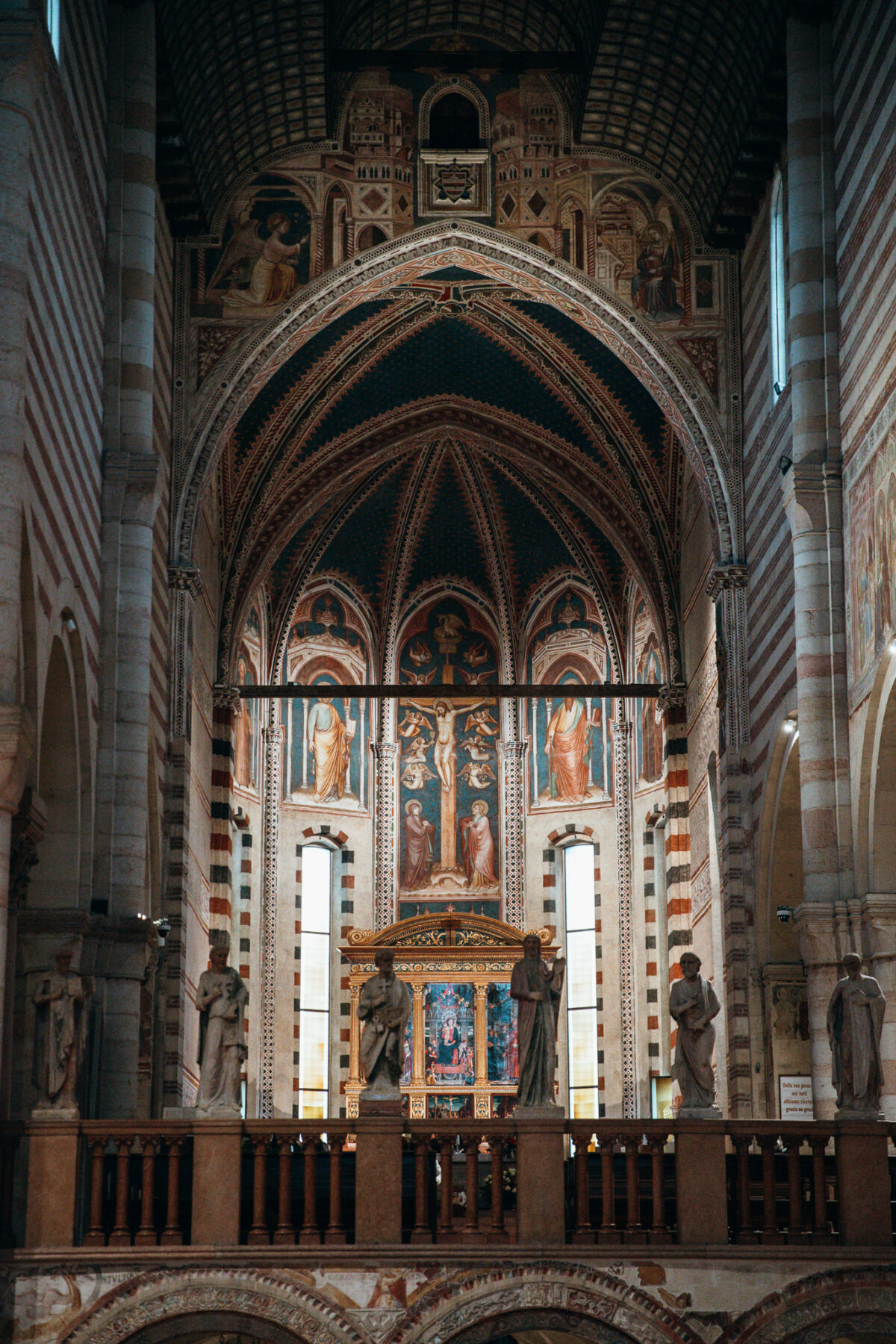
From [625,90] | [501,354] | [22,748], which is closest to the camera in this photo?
[22,748]

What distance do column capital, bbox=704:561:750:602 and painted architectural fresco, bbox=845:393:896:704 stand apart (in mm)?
5741

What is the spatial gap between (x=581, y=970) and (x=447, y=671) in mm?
6867

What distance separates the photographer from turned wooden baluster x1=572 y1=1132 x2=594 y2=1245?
57.6ft

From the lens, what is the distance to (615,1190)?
18.0 metres

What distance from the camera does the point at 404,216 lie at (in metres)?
31.3

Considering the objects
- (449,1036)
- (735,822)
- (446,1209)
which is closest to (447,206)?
(735,822)

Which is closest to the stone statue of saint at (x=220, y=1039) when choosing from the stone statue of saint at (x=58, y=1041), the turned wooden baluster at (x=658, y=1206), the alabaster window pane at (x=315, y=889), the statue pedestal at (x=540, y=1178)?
the stone statue of saint at (x=58, y=1041)

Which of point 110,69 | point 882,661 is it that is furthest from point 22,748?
point 110,69

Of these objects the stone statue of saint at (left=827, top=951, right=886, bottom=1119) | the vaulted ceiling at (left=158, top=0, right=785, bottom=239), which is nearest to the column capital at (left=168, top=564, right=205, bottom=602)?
the vaulted ceiling at (left=158, top=0, right=785, bottom=239)

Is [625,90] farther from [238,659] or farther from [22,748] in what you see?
[22,748]

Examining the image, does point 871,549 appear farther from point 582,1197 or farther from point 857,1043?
point 582,1197

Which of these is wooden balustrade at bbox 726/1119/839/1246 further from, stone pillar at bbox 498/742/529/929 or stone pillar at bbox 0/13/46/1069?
stone pillar at bbox 498/742/529/929

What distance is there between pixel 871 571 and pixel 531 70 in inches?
484

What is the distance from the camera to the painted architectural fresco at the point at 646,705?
39.2 metres
